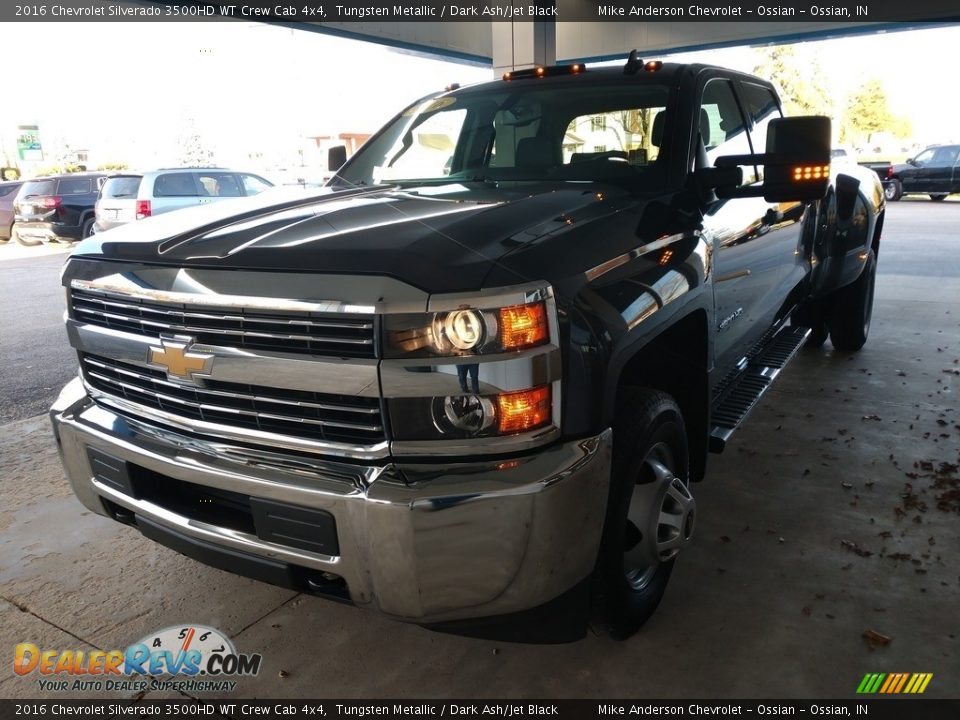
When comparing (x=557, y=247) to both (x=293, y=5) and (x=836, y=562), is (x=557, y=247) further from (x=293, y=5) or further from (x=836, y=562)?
(x=293, y=5)

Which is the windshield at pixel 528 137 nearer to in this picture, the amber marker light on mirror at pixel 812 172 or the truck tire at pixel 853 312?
the amber marker light on mirror at pixel 812 172

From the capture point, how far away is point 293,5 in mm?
10891

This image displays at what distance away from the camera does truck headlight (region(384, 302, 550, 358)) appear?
1.72 meters

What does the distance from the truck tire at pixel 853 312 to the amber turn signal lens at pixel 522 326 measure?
172 inches

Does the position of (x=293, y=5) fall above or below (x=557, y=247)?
above

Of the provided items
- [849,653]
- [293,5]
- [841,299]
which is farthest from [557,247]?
[293,5]

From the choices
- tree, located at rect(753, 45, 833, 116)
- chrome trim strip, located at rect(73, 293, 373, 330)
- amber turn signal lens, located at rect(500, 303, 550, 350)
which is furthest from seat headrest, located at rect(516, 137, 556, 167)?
tree, located at rect(753, 45, 833, 116)

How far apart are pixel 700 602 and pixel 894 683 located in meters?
0.62

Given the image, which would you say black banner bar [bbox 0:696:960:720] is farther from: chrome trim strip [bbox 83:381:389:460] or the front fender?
the front fender

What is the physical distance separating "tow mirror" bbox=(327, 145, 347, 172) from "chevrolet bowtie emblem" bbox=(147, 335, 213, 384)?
2167mm

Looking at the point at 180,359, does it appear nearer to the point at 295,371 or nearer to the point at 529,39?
the point at 295,371

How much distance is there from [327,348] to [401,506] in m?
0.43

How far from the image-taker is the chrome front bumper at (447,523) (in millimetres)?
1701

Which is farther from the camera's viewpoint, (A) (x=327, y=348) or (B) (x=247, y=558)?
(B) (x=247, y=558)
